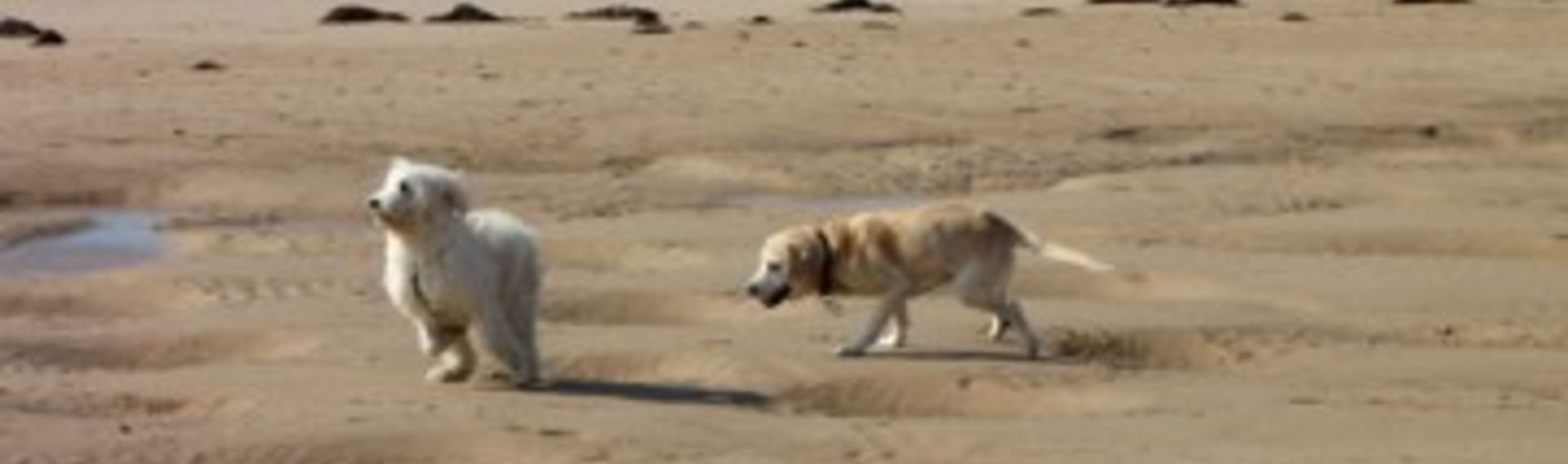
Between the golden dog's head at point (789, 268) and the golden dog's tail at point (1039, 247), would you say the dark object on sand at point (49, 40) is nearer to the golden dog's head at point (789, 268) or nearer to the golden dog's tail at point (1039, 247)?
the golden dog's tail at point (1039, 247)

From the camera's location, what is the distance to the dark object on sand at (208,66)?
90.2 ft

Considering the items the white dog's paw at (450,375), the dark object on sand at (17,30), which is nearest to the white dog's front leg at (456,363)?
the white dog's paw at (450,375)

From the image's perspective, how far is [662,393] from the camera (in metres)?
12.2

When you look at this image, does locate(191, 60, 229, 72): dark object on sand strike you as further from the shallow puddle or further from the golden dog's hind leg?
the golden dog's hind leg

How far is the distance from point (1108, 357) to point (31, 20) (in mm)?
26126

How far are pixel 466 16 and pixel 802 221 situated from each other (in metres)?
17.0

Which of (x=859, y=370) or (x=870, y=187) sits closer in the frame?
(x=859, y=370)

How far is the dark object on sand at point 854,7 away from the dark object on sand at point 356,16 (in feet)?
15.8

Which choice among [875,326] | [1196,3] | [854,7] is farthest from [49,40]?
[875,326]

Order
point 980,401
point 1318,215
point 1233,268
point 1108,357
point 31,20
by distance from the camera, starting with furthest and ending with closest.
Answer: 1. point 31,20
2. point 1318,215
3. point 1233,268
4. point 1108,357
5. point 980,401

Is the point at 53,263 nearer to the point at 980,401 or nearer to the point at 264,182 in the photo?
the point at 264,182

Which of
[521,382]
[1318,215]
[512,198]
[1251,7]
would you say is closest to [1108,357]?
[521,382]

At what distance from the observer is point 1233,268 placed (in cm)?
1633

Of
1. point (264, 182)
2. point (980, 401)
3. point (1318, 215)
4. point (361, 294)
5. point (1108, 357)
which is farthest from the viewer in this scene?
point (264, 182)
